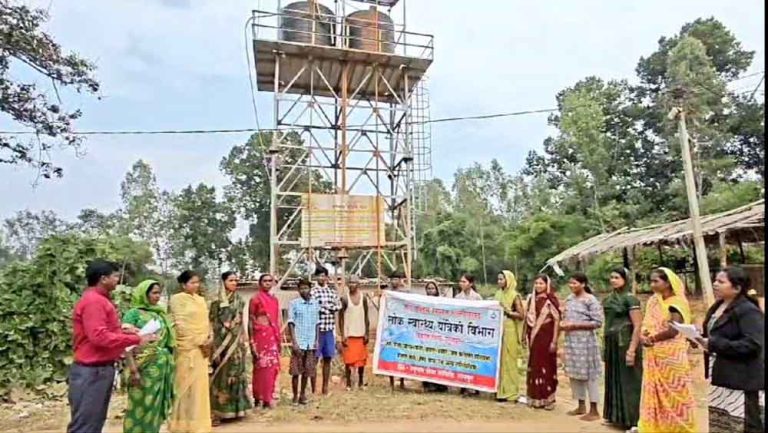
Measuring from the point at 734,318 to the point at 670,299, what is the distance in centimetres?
77

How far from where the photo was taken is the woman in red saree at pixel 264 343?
6.54 metres

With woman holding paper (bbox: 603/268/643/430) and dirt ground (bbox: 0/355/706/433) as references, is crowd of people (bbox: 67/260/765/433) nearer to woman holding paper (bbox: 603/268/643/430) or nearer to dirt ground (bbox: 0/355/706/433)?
woman holding paper (bbox: 603/268/643/430)

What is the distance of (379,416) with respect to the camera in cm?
632

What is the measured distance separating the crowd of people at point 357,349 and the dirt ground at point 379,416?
0.77ft

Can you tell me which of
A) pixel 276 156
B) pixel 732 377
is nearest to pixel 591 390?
pixel 732 377

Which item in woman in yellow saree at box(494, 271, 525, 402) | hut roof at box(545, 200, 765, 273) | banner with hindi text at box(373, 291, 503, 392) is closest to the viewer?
woman in yellow saree at box(494, 271, 525, 402)

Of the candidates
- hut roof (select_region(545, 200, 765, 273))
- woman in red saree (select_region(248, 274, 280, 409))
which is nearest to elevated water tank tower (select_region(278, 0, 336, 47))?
hut roof (select_region(545, 200, 765, 273))

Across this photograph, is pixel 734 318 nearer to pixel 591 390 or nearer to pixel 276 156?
pixel 591 390

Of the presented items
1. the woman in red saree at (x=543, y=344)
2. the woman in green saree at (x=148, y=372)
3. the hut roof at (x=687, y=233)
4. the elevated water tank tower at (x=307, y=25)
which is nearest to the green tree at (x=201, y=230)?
the elevated water tank tower at (x=307, y=25)

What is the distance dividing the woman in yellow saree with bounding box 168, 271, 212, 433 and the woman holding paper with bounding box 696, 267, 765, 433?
3.77m

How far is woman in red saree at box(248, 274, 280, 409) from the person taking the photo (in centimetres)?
654

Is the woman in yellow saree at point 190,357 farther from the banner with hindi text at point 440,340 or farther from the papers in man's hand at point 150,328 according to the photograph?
the banner with hindi text at point 440,340

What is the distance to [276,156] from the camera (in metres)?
13.5

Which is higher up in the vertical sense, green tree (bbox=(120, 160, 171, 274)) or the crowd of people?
green tree (bbox=(120, 160, 171, 274))
